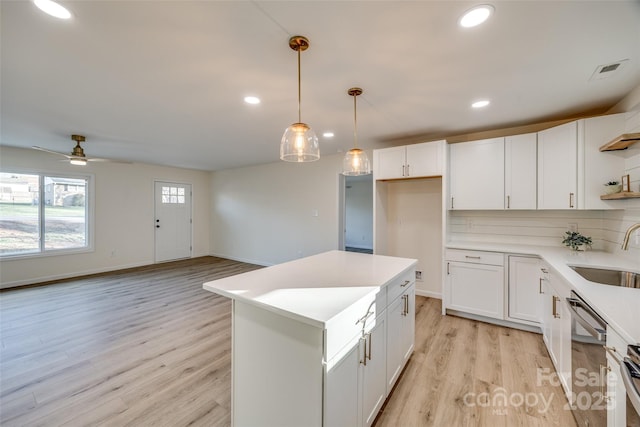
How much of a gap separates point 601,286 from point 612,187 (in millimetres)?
1382

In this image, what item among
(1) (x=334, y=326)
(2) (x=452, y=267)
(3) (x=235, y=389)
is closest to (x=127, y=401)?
(3) (x=235, y=389)

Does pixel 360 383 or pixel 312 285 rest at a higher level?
pixel 312 285

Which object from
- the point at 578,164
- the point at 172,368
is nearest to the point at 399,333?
the point at 172,368

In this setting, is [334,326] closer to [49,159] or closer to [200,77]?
[200,77]

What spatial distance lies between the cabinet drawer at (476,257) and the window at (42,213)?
6849mm

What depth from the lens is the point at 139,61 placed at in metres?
1.82

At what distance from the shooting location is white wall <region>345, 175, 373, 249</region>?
8.36 m

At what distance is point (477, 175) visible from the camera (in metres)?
3.19

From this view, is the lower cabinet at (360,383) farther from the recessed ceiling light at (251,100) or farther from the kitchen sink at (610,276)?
the recessed ceiling light at (251,100)

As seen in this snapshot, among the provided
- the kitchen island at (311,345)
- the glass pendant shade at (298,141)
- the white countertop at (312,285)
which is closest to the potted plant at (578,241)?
the white countertop at (312,285)

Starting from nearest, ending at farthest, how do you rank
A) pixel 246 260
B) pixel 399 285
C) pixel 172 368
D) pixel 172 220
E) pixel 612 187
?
pixel 399 285 < pixel 172 368 < pixel 612 187 < pixel 246 260 < pixel 172 220

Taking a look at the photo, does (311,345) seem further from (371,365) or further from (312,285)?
(371,365)

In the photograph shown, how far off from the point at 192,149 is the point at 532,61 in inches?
184

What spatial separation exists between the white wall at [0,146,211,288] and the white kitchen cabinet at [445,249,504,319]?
654 centimetres
